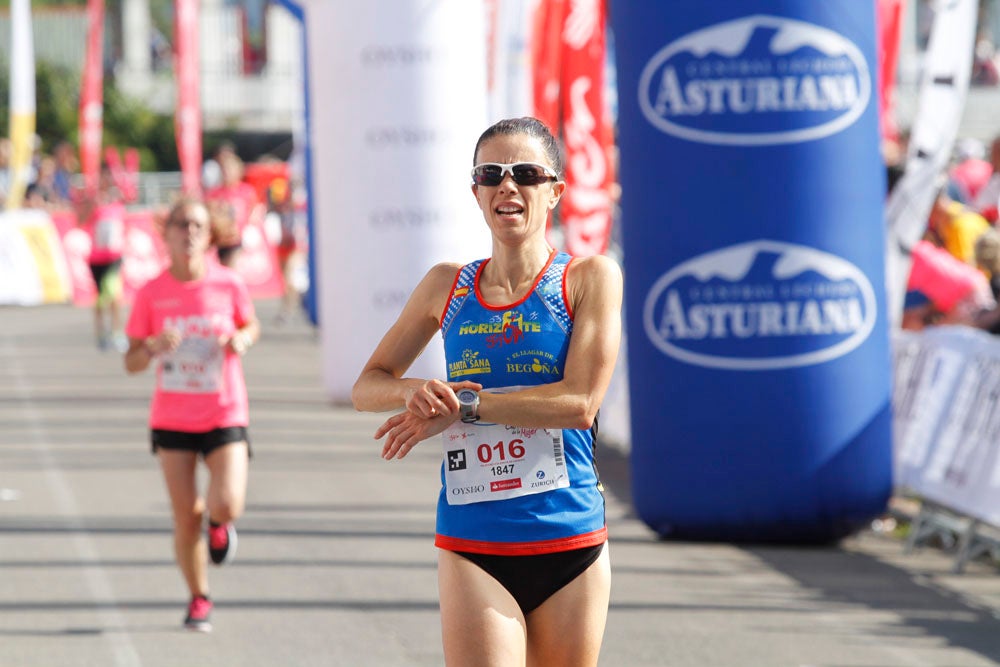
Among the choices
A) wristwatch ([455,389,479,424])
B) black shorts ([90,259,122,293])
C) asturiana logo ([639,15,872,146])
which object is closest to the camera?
wristwatch ([455,389,479,424])

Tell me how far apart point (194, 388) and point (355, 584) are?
159 centimetres

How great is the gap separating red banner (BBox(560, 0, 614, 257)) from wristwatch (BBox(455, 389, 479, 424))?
38.2 ft

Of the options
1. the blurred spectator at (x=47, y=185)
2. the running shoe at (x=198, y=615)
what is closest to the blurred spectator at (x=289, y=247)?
the blurred spectator at (x=47, y=185)

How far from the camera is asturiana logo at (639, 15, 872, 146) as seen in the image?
9180 millimetres

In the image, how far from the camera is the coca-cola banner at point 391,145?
15.1 meters

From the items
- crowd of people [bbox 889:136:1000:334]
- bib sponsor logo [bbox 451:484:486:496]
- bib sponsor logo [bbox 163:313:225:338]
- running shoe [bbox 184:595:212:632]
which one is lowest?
running shoe [bbox 184:595:212:632]

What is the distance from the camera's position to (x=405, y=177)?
49.9ft

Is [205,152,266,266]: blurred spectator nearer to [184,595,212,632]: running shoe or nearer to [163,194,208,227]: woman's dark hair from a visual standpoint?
[163,194,208,227]: woman's dark hair

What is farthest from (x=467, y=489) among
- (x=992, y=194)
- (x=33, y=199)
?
(x=33, y=199)

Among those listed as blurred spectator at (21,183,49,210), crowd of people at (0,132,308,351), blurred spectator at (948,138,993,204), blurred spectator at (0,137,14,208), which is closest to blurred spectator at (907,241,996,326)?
crowd of people at (0,132,308,351)

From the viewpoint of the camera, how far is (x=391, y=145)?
15.1 meters

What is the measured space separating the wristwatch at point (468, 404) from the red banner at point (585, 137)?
11.6 meters

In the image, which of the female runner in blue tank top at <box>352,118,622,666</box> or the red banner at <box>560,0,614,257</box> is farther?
the red banner at <box>560,0,614,257</box>

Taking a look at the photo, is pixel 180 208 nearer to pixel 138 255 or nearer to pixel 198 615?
pixel 198 615
